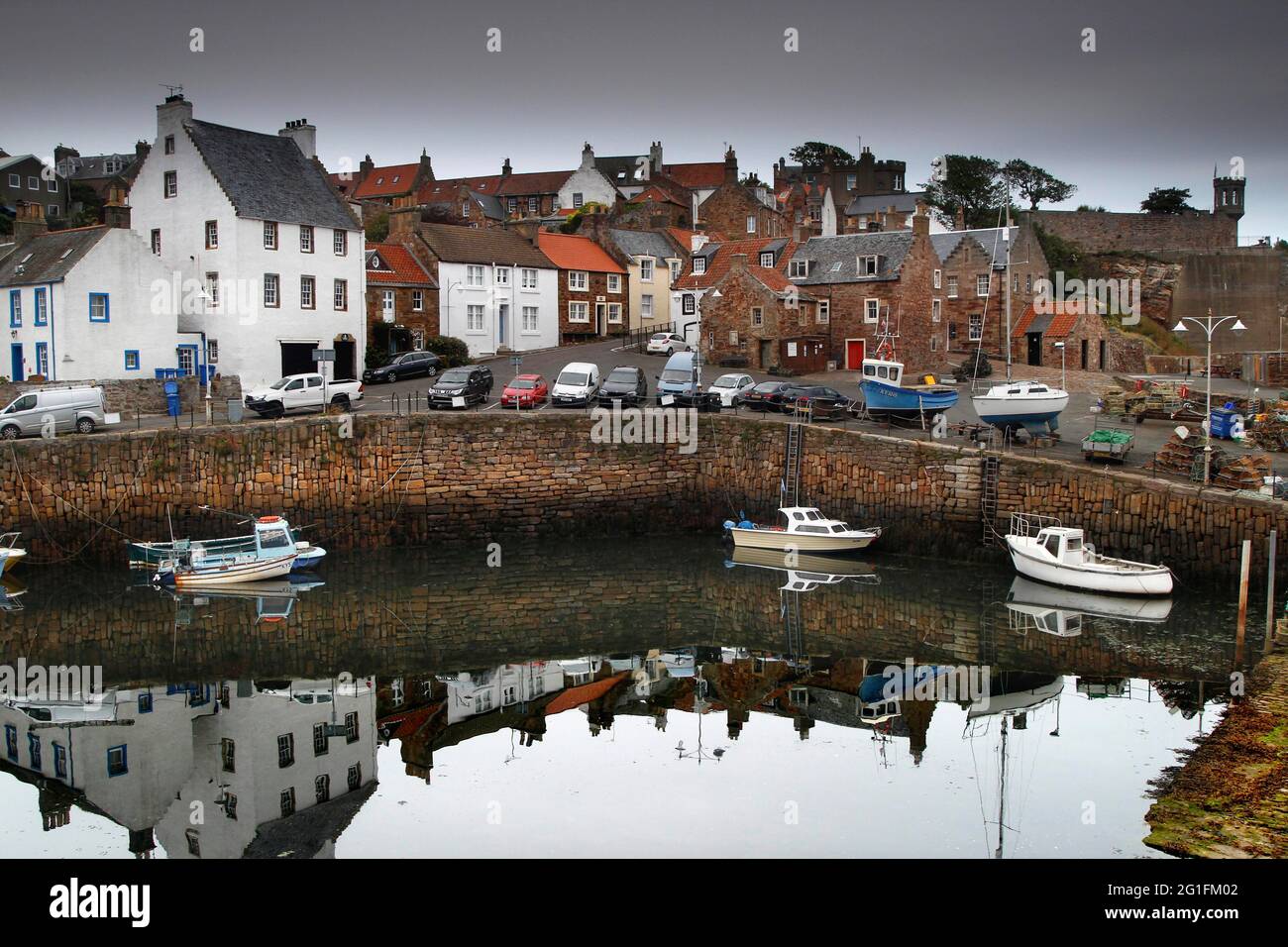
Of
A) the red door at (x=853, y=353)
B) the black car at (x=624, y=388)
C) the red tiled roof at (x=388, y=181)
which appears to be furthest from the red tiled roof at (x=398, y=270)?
the red tiled roof at (x=388, y=181)

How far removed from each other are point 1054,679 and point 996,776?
17.1ft

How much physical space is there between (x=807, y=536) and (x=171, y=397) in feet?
61.9

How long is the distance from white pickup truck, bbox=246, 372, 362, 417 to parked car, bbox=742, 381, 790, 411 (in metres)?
12.1

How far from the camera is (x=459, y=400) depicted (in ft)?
118

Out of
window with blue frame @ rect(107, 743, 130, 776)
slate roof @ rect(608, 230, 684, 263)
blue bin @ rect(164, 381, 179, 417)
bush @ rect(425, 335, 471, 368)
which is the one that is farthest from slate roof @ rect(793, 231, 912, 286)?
window with blue frame @ rect(107, 743, 130, 776)

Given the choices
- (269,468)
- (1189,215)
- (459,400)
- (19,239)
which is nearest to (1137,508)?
(459,400)

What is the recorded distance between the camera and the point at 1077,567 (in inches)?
1093

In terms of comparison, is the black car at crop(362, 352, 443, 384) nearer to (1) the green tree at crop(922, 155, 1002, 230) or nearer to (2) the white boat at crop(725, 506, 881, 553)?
(2) the white boat at crop(725, 506, 881, 553)

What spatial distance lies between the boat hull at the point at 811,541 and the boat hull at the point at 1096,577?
4293 mm

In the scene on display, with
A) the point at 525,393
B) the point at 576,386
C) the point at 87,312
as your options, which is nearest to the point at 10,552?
the point at 87,312

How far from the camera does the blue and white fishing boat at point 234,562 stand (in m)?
29.1

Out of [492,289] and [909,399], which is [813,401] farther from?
[492,289]

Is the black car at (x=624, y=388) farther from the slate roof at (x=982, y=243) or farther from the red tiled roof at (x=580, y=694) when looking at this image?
the slate roof at (x=982, y=243)

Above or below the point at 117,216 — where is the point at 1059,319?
below
